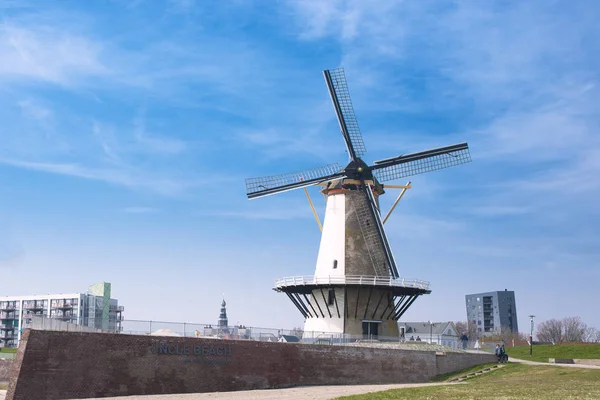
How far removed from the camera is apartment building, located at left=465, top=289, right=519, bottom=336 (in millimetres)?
171750

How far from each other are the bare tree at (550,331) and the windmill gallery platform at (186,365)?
327 ft

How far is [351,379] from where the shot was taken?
1726 inches

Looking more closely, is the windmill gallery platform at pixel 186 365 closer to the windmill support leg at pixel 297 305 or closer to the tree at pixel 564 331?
the windmill support leg at pixel 297 305

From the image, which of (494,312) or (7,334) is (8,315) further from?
(494,312)

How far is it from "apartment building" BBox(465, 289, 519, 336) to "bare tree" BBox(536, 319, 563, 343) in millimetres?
17689

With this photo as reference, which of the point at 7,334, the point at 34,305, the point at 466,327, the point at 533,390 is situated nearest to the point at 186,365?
the point at 533,390

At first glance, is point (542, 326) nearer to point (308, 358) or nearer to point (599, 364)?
point (599, 364)

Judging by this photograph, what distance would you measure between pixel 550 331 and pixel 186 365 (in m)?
120

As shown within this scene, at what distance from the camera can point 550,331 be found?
14138 cm

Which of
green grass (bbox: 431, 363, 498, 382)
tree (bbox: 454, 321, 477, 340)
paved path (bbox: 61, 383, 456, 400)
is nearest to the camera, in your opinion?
paved path (bbox: 61, 383, 456, 400)

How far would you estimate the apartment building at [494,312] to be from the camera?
172m

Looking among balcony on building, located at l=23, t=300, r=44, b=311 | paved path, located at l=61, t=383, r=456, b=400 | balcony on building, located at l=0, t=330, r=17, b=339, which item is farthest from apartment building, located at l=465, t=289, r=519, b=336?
paved path, located at l=61, t=383, r=456, b=400

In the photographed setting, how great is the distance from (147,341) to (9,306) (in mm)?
113026

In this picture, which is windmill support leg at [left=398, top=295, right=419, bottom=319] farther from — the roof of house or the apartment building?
the apartment building
